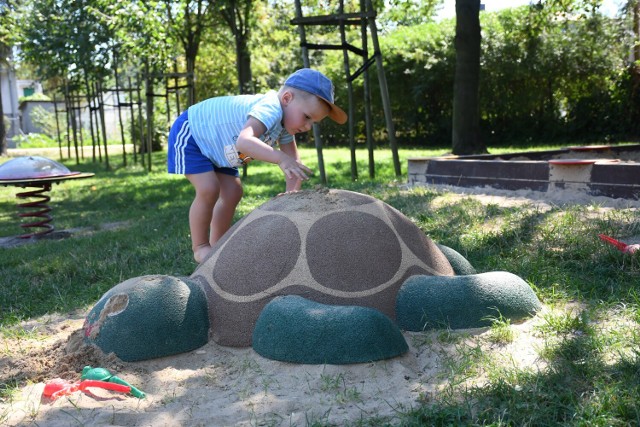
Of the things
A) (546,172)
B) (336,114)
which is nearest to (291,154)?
(336,114)

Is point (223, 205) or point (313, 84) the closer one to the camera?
point (313, 84)

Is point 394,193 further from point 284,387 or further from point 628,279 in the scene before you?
point 284,387

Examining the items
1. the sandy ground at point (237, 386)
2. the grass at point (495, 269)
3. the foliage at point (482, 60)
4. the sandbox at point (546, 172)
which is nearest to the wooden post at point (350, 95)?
the grass at point (495, 269)

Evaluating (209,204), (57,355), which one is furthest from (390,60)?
(57,355)

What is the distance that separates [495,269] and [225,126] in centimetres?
192

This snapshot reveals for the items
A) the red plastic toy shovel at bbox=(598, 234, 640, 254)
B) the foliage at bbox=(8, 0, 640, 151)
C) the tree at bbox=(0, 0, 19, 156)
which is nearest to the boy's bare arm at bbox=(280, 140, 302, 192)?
the red plastic toy shovel at bbox=(598, 234, 640, 254)

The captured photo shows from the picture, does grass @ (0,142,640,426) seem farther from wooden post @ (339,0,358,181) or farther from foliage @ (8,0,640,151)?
foliage @ (8,0,640,151)

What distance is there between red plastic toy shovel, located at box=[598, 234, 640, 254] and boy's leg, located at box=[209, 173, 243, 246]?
8.03ft

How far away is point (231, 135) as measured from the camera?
405 centimetres

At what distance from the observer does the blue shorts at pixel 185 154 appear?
13.7 ft

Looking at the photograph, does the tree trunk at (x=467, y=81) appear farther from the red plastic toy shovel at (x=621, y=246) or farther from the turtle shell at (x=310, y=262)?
the turtle shell at (x=310, y=262)

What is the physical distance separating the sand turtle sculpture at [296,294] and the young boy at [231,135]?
50 cm

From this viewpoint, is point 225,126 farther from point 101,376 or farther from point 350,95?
point 350,95

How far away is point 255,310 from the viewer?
3201mm
